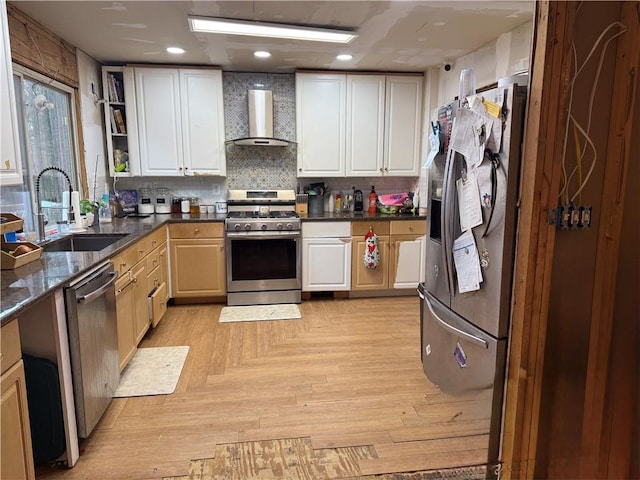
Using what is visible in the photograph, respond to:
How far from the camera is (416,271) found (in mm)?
4320

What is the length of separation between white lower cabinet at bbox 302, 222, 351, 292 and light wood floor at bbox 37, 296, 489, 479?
2.80ft

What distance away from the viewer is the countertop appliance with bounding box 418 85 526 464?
166 cm

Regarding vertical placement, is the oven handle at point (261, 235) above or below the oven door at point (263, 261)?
Result: above

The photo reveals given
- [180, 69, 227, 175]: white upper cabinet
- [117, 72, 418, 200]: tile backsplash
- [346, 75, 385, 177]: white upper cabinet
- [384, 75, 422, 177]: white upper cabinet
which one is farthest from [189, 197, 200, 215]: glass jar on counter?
[384, 75, 422, 177]: white upper cabinet

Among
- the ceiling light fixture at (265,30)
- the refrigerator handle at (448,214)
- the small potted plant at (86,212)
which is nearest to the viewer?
the refrigerator handle at (448,214)

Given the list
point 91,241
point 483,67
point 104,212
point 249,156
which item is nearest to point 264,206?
point 249,156

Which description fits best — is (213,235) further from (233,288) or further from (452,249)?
(452,249)

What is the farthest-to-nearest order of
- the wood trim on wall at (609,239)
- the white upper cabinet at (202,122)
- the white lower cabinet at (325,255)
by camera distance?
the white lower cabinet at (325,255) < the white upper cabinet at (202,122) < the wood trim on wall at (609,239)

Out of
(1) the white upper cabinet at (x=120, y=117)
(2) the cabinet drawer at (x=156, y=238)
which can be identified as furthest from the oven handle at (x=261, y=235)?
(1) the white upper cabinet at (x=120, y=117)

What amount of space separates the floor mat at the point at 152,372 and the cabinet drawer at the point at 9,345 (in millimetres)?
1152

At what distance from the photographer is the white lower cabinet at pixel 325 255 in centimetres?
413

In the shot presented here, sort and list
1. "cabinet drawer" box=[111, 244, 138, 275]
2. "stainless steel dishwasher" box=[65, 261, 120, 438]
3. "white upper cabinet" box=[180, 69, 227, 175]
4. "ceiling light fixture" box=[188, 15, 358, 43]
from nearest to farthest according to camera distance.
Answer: "stainless steel dishwasher" box=[65, 261, 120, 438] < "cabinet drawer" box=[111, 244, 138, 275] < "ceiling light fixture" box=[188, 15, 358, 43] < "white upper cabinet" box=[180, 69, 227, 175]

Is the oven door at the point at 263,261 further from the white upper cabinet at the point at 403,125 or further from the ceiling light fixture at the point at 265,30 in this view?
the ceiling light fixture at the point at 265,30

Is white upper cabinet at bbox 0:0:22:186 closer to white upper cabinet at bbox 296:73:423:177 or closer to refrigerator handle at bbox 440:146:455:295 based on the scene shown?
refrigerator handle at bbox 440:146:455:295
